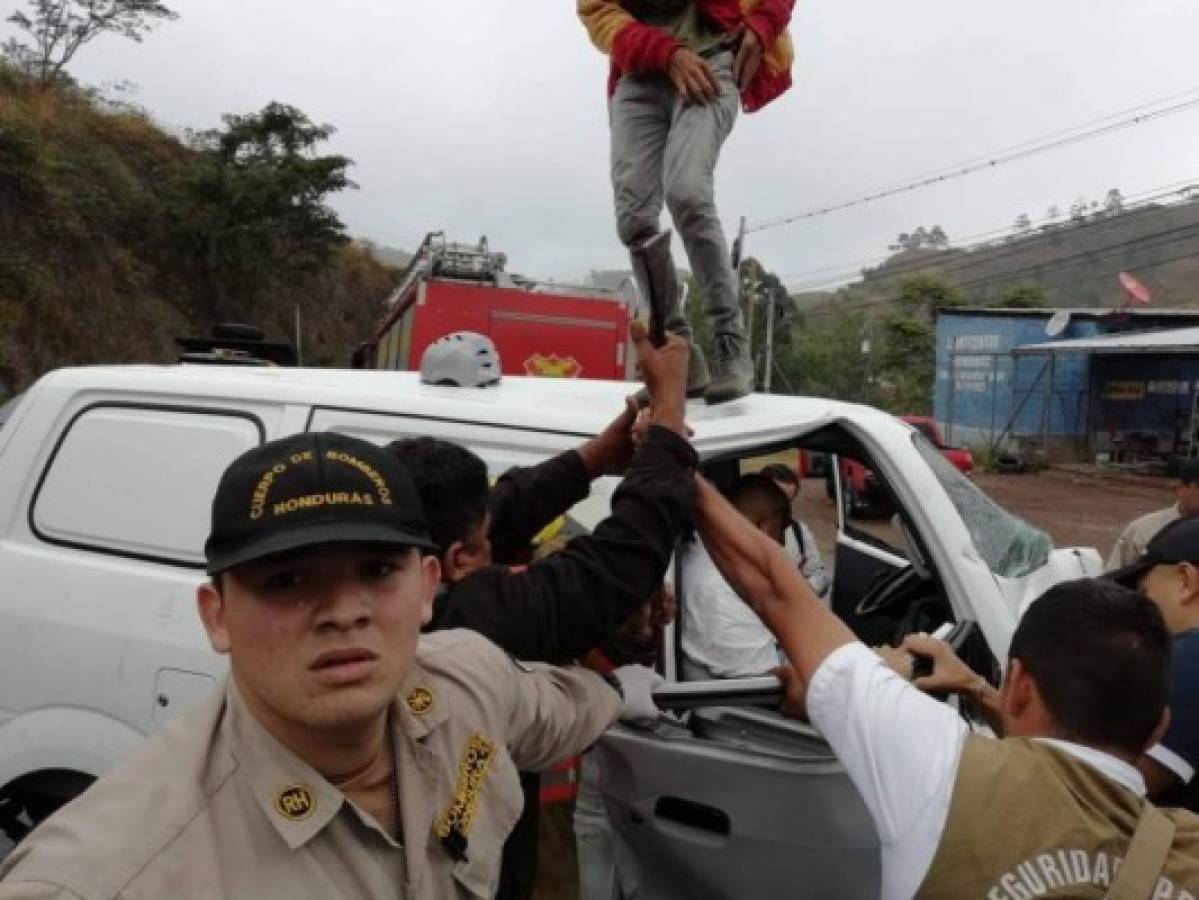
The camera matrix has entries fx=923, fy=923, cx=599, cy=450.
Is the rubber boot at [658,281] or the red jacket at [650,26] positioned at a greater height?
the red jacket at [650,26]

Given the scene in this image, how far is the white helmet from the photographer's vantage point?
9.55 feet

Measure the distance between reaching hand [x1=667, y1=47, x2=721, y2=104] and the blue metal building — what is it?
21863 millimetres

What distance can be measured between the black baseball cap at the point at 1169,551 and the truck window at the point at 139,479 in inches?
90.9

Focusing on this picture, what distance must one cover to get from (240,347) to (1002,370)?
22834 mm

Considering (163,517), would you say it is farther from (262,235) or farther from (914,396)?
(914,396)

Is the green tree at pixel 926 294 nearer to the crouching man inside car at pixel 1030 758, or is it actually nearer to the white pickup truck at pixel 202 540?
the white pickup truck at pixel 202 540

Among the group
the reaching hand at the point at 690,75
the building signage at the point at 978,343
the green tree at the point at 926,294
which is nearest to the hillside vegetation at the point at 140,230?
the reaching hand at the point at 690,75

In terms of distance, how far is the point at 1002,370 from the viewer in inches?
981

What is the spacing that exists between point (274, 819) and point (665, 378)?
3.77 ft

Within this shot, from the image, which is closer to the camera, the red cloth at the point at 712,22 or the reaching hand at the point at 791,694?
the reaching hand at the point at 791,694

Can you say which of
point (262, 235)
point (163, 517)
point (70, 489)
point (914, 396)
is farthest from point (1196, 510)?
point (914, 396)

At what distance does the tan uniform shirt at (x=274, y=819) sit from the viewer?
3.17 ft

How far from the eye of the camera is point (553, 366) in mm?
8258

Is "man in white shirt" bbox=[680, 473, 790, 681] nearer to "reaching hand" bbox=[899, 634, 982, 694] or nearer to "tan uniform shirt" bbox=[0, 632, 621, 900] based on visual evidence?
"reaching hand" bbox=[899, 634, 982, 694]
